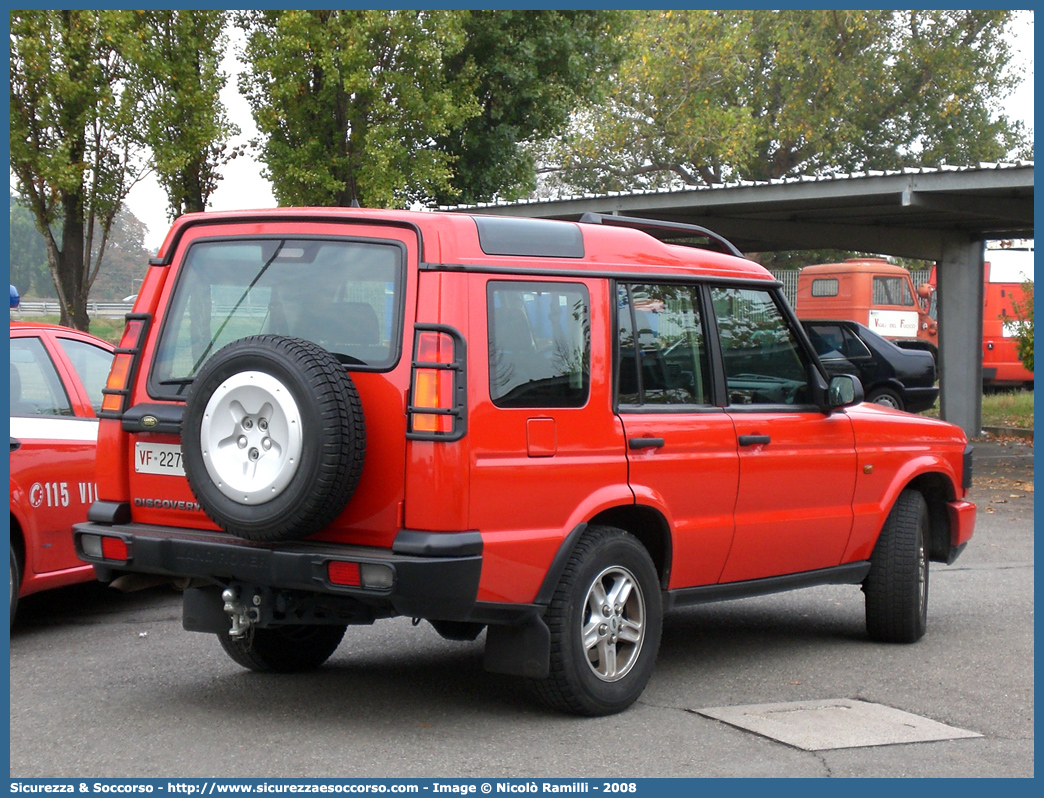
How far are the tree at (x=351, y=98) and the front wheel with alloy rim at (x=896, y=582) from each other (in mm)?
13663

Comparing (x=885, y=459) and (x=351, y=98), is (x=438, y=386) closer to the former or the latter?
(x=885, y=459)

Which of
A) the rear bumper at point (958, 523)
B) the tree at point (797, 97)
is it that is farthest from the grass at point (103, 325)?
the rear bumper at point (958, 523)

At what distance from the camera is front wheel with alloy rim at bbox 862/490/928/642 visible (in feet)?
22.0

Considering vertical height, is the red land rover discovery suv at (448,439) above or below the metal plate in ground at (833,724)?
above

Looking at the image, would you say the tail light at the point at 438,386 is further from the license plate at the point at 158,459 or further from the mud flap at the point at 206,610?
the mud flap at the point at 206,610

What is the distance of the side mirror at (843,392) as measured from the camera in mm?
6270

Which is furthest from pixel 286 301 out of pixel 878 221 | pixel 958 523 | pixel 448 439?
pixel 878 221

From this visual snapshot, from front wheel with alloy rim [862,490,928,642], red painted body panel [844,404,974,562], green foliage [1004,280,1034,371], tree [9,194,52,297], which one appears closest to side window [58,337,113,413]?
red painted body panel [844,404,974,562]

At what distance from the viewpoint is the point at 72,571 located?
6.70 meters

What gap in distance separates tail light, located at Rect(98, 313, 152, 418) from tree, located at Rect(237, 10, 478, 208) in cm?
1421

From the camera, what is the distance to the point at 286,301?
489 centimetres

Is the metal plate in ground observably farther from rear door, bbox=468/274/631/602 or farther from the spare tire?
the spare tire
